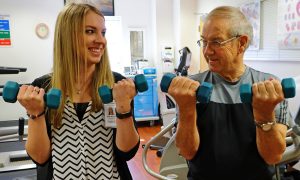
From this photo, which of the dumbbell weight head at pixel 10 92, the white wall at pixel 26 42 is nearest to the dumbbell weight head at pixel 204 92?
the dumbbell weight head at pixel 10 92

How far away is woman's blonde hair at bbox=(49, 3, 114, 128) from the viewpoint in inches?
46.9

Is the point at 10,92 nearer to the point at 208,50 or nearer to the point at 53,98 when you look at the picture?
the point at 53,98

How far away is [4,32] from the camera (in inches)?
216

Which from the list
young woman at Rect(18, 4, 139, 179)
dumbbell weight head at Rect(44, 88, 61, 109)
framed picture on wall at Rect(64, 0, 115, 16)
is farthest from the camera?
framed picture on wall at Rect(64, 0, 115, 16)

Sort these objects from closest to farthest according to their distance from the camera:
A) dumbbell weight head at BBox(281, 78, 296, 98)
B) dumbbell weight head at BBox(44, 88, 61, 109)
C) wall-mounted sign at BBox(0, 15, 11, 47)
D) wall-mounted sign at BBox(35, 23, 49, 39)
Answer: dumbbell weight head at BBox(281, 78, 296, 98)
dumbbell weight head at BBox(44, 88, 61, 109)
wall-mounted sign at BBox(0, 15, 11, 47)
wall-mounted sign at BBox(35, 23, 49, 39)

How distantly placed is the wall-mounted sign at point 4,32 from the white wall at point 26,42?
2.5 inches

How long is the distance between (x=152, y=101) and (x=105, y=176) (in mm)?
4359

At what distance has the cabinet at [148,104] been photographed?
550 centimetres

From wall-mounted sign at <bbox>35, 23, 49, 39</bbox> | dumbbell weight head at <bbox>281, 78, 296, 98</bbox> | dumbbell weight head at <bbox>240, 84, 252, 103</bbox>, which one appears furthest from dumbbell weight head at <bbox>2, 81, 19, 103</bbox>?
wall-mounted sign at <bbox>35, 23, 49, 39</bbox>

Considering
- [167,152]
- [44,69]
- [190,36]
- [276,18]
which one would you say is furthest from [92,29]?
[44,69]

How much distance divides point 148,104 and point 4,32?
295 cm

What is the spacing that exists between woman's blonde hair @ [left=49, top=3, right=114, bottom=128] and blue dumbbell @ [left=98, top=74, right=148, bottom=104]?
0.52 feet

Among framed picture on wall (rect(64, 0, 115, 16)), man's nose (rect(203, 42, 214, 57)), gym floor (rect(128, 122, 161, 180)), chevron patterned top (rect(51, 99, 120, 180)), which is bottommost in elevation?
gym floor (rect(128, 122, 161, 180))

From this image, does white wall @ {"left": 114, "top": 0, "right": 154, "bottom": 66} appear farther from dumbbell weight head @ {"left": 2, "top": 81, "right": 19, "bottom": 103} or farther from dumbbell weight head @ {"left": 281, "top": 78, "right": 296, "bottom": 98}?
dumbbell weight head @ {"left": 281, "top": 78, "right": 296, "bottom": 98}
